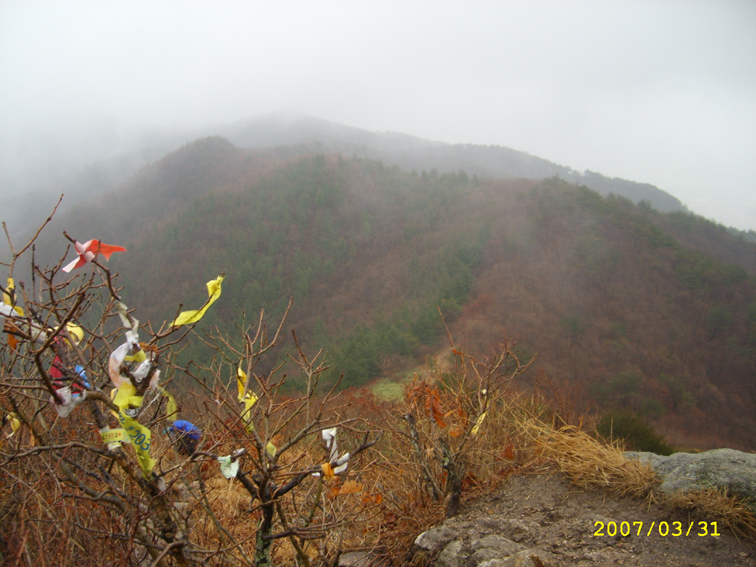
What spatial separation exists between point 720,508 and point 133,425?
9.44 feet

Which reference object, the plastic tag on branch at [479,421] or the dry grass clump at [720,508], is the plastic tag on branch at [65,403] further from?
the dry grass clump at [720,508]

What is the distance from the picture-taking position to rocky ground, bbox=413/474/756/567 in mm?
1960

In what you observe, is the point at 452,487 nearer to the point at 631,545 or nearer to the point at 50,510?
the point at 631,545

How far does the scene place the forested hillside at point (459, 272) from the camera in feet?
55.9

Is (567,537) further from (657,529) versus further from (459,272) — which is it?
(459,272)

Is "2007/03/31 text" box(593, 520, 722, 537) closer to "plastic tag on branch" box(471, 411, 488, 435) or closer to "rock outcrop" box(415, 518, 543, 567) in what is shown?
"rock outcrop" box(415, 518, 543, 567)

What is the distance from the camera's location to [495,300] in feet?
73.5

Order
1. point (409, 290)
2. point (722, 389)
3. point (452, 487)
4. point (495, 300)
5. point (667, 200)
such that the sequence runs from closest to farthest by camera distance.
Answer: point (452, 487) < point (722, 389) < point (495, 300) < point (409, 290) < point (667, 200)

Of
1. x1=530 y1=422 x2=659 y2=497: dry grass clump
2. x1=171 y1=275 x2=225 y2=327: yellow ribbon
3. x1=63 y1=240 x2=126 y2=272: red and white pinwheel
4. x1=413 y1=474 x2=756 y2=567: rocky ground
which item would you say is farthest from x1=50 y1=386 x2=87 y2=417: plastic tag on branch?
x1=530 y1=422 x2=659 y2=497: dry grass clump

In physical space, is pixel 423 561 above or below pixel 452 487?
below

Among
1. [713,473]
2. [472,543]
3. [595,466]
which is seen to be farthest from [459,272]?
[472,543]

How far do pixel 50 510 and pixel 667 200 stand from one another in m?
65.9

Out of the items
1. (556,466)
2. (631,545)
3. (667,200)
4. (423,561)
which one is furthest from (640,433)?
(667,200)

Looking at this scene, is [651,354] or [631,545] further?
[651,354]
